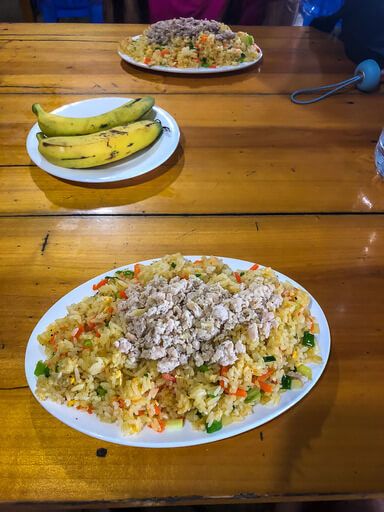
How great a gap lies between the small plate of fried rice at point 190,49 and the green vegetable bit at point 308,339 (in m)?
1.13

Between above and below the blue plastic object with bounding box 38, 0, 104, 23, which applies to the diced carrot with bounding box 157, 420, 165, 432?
above

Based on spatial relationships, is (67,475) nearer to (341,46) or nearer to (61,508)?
(61,508)

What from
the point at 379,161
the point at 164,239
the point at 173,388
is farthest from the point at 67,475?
the point at 379,161

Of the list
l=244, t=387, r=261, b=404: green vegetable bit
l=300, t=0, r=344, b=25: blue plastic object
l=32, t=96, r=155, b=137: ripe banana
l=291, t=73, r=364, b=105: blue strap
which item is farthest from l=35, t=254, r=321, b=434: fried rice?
l=300, t=0, r=344, b=25: blue plastic object

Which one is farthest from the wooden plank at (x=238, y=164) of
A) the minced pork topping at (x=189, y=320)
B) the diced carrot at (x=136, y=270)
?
the minced pork topping at (x=189, y=320)

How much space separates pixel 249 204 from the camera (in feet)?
3.62


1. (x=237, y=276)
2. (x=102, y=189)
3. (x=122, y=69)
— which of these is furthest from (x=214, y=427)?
(x=122, y=69)

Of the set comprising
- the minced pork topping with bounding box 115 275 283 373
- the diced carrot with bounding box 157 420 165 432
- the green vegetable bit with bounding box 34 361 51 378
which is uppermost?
the minced pork topping with bounding box 115 275 283 373

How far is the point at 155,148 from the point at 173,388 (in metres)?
0.74

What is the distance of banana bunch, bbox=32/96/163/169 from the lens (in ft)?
3.63

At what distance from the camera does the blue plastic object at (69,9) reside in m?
3.03

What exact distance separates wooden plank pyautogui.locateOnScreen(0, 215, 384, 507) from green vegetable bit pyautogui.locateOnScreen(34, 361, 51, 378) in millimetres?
52

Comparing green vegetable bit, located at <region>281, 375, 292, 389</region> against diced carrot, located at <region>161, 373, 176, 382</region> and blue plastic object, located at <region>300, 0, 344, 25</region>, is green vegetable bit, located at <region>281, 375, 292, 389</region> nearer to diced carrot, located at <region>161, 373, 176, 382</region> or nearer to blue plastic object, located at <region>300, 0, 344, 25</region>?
diced carrot, located at <region>161, 373, 176, 382</region>

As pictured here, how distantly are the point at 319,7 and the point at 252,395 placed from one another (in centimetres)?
280
